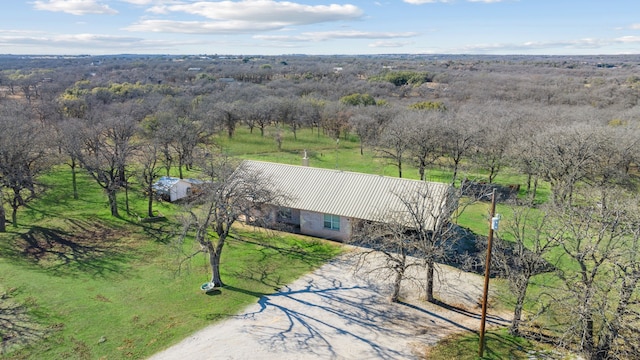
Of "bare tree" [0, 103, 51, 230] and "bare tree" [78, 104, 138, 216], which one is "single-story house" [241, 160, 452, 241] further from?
"bare tree" [0, 103, 51, 230]

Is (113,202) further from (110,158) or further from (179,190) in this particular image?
(179,190)

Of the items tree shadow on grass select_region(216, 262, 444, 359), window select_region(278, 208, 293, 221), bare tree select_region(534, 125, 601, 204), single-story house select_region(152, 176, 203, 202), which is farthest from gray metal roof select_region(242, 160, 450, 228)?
bare tree select_region(534, 125, 601, 204)

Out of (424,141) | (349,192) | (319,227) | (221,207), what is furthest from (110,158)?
(424,141)

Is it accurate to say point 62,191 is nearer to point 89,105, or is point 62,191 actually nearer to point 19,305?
point 19,305

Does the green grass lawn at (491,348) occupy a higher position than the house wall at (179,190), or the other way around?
the house wall at (179,190)

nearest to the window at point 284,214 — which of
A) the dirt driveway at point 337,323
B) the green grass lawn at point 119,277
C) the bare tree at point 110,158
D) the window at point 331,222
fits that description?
the green grass lawn at point 119,277

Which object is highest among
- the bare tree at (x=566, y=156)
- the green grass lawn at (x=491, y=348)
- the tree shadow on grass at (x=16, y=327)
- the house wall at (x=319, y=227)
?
the bare tree at (x=566, y=156)

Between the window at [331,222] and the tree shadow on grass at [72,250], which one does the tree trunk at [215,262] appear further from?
the window at [331,222]
